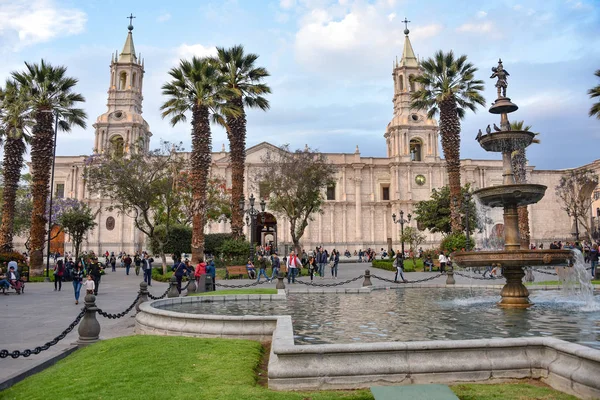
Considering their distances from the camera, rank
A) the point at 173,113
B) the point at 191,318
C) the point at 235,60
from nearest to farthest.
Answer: the point at 191,318, the point at 173,113, the point at 235,60

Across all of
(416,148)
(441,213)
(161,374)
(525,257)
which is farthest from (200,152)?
(416,148)

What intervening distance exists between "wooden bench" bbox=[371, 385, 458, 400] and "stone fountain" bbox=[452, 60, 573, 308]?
5.88m

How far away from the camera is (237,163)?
84.0ft

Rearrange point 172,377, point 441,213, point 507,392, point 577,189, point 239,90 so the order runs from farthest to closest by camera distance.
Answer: point 577,189 < point 441,213 < point 239,90 < point 172,377 < point 507,392

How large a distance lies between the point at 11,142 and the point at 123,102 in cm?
2810

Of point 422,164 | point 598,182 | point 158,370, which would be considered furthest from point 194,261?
point 598,182

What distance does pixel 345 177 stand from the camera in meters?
52.6

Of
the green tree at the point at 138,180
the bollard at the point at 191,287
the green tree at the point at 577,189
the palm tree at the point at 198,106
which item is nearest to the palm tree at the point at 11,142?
the green tree at the point at 138,180

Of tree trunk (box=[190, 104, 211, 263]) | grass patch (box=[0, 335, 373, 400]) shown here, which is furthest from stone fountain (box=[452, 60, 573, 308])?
tree trunk (box=[190, 104, 211, 263])

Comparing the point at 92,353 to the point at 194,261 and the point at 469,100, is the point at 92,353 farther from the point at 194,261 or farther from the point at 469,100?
the point at 469,100

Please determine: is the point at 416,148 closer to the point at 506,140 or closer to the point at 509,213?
the point at 506,140

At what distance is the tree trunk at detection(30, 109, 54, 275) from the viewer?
22.8 m

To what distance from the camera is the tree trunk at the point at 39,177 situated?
22781 mm

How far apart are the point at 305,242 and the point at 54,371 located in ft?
146
